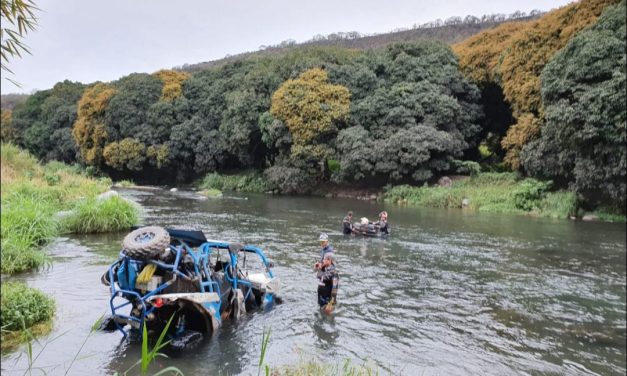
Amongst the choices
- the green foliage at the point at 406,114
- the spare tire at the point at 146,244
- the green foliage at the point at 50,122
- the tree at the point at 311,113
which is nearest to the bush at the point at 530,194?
the green foliage at the point at 406,114

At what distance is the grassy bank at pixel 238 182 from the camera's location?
42.2 m

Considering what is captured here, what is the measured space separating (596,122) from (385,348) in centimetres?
2262

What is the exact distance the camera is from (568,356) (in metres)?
9.10

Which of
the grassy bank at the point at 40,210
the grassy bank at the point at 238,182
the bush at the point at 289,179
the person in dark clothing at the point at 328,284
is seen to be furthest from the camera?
the grassy bank at the point at 238,182

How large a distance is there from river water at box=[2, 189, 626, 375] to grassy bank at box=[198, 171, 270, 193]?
21.2 metres

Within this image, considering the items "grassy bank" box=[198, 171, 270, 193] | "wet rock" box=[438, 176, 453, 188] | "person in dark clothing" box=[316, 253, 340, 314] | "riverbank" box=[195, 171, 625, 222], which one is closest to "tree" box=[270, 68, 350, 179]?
"riverbank" box=[195, 171, 625, 222]

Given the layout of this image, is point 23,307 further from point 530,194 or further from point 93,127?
point 93,127

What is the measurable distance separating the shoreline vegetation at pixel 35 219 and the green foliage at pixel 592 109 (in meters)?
23.2

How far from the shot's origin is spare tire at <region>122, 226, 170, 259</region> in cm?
777

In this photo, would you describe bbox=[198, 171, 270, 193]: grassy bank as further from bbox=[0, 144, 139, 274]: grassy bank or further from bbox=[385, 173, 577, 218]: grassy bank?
bbox=[0, 144, 139, 274]: grassy bank

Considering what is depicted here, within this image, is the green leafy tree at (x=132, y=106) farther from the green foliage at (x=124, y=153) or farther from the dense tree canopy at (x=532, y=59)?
the dense tree canopy at (x=532, y=59)

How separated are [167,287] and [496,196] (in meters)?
29.7

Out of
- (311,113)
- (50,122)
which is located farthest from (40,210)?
(50,122)

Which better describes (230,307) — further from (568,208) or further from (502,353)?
(568,208)
